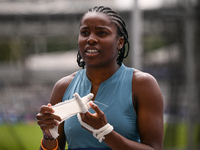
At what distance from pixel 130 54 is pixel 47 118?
263 cm

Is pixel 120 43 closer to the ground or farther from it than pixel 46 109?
farther from it

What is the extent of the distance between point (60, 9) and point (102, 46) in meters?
3.04

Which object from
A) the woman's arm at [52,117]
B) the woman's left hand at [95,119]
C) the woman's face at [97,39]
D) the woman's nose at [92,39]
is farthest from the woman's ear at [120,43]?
the woman's left hand at [95,119]

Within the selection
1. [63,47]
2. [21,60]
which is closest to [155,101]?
[21,60]

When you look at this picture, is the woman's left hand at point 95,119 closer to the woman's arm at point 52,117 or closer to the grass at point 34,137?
the woman's arm at point 52,117

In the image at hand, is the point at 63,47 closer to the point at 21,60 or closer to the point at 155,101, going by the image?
the point at 21,60

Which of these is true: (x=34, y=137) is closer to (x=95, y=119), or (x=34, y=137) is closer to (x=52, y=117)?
(x=52, y=117)

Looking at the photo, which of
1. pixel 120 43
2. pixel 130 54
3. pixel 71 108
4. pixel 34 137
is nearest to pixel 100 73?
pixel 120 43

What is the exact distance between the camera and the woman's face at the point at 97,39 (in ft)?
4.21

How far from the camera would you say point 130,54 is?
363cm

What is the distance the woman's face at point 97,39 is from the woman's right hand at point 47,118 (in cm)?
34

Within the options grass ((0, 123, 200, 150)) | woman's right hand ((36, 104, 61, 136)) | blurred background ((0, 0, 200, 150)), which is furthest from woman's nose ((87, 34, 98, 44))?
grass ((0, 123, 200, 150))

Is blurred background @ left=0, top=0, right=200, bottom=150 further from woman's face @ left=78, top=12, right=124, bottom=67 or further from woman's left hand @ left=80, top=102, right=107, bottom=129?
→ woman's left hand @ left=80, top=102, right=107, bottom=129

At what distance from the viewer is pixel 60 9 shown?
410cm
